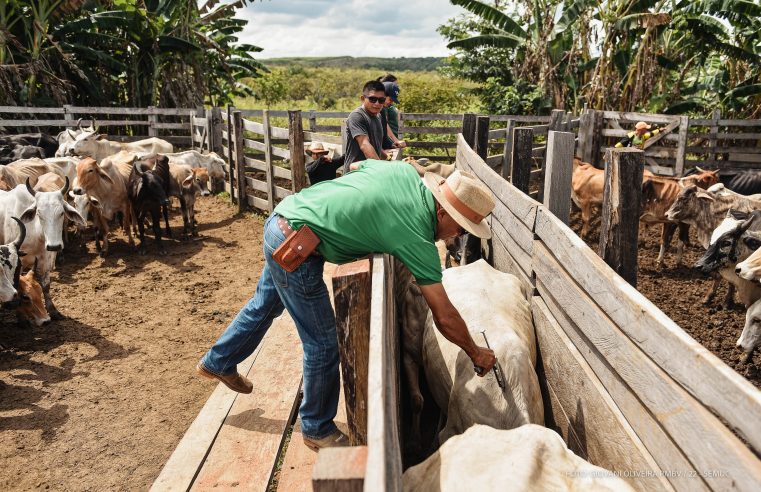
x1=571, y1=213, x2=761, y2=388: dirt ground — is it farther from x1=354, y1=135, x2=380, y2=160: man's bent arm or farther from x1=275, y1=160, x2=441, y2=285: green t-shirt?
x1=275, y1=160, x2=441, y2=285: green t-shirt

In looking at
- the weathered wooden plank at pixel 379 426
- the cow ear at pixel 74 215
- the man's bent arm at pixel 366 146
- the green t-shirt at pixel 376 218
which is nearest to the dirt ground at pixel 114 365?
the cow ear at pixel 74 215

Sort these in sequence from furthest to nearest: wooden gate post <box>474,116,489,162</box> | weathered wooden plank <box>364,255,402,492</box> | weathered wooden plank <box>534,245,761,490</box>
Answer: wooden gate post <box>474,116,489,162</box> < weathered wooden plank <box>534,245,761,490</box> < weathered wooden plank <box>364,255,402,492</box>

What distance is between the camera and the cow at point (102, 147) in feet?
40.8

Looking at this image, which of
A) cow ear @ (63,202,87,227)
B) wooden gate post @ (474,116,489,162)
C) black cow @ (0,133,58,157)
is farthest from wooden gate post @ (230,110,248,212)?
wooden gate post @ (474,116,489,162)

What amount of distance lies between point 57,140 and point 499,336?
13624 millimetres

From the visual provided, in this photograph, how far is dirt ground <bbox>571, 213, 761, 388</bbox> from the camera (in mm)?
5887

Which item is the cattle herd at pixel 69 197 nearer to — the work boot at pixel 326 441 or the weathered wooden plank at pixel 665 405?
the work boot at pixel 326 441

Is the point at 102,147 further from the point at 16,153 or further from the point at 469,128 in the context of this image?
the point at 469,128

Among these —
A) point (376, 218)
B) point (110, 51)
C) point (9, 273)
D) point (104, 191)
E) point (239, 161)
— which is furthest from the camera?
point (110, 51)

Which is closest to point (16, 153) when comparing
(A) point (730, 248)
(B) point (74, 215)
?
(B) point (74, 215)

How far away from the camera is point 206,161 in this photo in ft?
41.7

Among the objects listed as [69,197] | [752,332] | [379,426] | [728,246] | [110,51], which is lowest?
[752,332]

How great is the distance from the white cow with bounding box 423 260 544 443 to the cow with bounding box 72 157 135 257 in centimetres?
690

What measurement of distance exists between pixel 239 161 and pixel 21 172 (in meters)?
3.62
